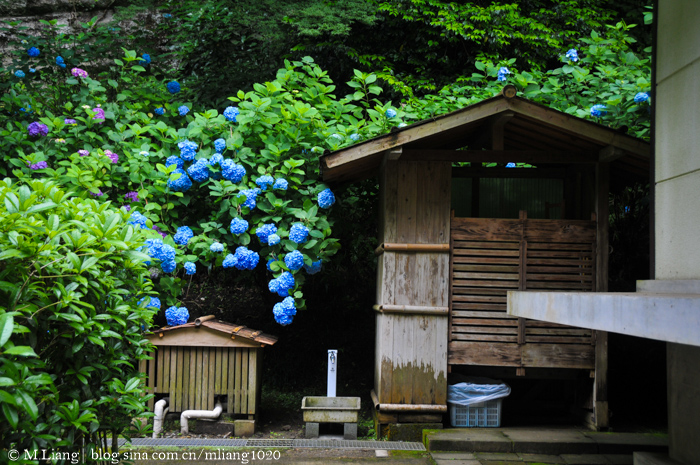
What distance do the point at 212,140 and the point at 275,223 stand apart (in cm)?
134

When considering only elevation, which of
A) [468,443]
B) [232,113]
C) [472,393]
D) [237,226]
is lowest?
[468,443]

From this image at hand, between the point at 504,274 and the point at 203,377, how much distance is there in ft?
10.9

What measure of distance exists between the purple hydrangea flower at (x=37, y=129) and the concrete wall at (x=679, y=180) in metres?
6.46

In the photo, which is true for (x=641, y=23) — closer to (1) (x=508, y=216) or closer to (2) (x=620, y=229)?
(2) (x=620, y=229)

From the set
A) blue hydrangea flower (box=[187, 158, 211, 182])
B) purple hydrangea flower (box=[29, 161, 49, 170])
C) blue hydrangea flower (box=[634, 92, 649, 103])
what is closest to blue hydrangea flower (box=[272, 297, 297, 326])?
blue hydrangea flower (box=[187, 158, 211, 182])

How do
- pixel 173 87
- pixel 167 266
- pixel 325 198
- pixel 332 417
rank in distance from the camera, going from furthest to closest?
pixel 173 87
pixel 325 198
pixel 332 417
pixel 167 266

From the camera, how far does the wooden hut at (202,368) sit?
5.68 metres

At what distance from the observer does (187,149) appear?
609cm

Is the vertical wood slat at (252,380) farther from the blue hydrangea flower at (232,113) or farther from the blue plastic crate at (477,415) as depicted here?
the blue hydrangea flower at (232,113)

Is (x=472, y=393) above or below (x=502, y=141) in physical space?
below

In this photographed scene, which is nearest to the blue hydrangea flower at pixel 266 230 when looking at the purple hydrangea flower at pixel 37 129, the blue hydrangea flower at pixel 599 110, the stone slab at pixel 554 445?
the purple hydrangea flower at pixel 37 129

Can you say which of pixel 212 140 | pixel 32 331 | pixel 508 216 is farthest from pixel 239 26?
pixel 32 331

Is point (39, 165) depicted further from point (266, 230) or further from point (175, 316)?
point (266, 230)

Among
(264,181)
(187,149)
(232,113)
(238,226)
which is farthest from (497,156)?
(187,149)
